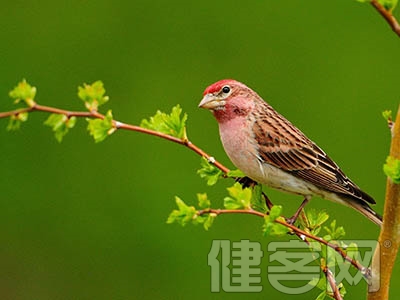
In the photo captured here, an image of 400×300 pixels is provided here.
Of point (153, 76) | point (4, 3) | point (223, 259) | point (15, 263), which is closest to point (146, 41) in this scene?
point (153, 76)

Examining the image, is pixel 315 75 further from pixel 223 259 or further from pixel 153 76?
pixel 223 259

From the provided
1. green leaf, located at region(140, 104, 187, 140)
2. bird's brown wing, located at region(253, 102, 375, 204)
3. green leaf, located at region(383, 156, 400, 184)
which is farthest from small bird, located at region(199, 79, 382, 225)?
green leaf, located at region(383, 156, 400, 184)

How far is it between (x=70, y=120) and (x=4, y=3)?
532 cm

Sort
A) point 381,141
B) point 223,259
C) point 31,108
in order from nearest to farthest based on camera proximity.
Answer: point 31,108 < point 223,259 < point 381,141

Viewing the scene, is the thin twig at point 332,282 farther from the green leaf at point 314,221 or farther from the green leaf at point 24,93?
the green leaf at point 24,93

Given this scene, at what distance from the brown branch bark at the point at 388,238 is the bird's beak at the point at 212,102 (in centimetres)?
132

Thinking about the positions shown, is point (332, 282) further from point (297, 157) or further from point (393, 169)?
point (297, 157)

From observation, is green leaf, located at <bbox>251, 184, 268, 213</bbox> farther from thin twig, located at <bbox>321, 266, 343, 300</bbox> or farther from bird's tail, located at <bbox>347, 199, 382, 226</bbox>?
bird's tail, located at <bbox>347, 199, 382, 226</bbox>

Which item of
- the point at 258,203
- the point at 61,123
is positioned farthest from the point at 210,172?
the point at 61,123

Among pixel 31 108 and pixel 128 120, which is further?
pixel 128 120

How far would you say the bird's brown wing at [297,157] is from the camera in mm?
4188

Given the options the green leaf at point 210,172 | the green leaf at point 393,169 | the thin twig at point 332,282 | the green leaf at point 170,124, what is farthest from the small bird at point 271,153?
the green leaf at point 393,169

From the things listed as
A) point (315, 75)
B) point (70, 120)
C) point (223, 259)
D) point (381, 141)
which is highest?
point (315, 75)

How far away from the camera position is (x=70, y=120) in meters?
2.85
